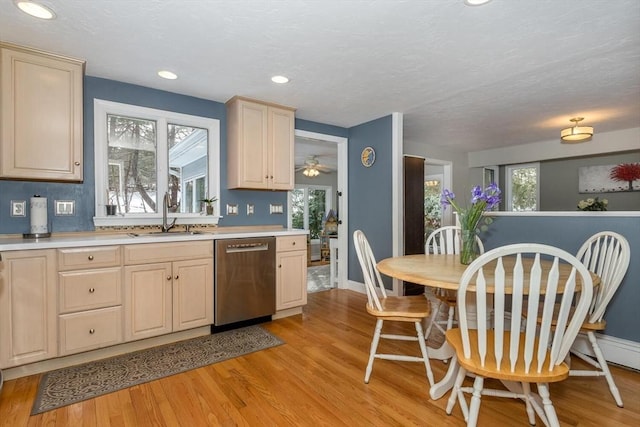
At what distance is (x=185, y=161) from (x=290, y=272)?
1.62 m

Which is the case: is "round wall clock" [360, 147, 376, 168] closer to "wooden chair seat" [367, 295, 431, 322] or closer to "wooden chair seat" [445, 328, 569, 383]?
"wooden chair seat" [367, 295, 431, 322]

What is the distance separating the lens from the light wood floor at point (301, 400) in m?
1.74

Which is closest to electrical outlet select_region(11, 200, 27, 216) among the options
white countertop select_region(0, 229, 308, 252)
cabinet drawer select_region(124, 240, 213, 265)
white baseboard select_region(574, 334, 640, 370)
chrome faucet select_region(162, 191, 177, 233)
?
white countertop select_region(0, 229, 308, 252)

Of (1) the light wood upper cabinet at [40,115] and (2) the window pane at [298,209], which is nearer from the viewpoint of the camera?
(1) the light wood upper cabinet at [40,115]

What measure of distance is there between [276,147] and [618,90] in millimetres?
3551

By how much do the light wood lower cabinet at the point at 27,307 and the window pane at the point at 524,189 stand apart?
24.3 feet

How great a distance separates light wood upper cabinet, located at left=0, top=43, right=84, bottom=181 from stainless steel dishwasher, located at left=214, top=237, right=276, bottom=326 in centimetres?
133

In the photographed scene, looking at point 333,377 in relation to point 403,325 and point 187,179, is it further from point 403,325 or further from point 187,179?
point 187,179

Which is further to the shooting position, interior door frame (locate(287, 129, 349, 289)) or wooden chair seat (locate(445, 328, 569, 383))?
interior door frame (locate(287, 129, 349, 289))

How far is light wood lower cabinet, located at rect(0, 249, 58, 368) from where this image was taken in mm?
2051

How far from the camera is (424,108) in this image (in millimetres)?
3783

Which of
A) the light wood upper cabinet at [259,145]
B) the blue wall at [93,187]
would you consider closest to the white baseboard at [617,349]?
the light wood upper cabinet at [259,145]

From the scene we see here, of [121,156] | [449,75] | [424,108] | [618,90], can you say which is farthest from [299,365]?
[618,90]

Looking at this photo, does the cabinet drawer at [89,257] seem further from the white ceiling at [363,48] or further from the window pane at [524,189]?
the window pane at [524,189]
